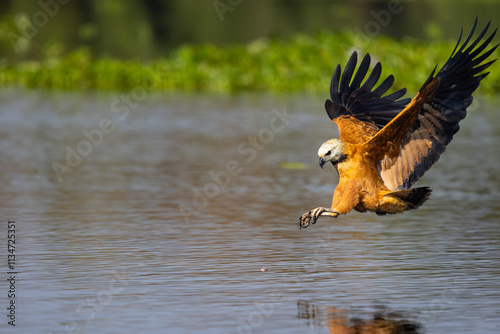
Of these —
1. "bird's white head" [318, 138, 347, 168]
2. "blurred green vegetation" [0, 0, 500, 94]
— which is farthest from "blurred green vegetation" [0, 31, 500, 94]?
"bird's white head" [318, 138, 347, 168]

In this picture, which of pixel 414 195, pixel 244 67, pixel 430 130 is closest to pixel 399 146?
pixel 430 130

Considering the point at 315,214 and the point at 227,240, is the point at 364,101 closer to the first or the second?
the point at 315,214

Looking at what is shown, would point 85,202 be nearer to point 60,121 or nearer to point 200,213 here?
point 200,213

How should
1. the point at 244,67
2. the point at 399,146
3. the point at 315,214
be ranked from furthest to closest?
the point at 244,67 → the point at 399,146 → the point at 315,214

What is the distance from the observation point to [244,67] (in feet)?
103

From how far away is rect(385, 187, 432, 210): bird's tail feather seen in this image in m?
9.34

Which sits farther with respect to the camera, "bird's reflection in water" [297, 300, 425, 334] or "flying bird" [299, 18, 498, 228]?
"flying bird" [299, 18, 498, 228]

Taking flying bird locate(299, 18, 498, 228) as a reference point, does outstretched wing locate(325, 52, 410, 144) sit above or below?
above

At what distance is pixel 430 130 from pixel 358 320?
2426 millimetres

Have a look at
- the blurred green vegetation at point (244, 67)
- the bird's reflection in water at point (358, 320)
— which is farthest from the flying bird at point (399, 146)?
the blurred green vegetation at point (244, 67)

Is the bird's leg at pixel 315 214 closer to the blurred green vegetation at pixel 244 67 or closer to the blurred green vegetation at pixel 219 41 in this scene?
the blurred green vegetation at pixel 219 41

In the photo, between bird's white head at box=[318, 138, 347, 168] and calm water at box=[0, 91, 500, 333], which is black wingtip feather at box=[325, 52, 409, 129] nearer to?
bird's white head at box=[318, 138, 347, 168]

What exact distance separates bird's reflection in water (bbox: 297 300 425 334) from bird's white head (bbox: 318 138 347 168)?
137cm

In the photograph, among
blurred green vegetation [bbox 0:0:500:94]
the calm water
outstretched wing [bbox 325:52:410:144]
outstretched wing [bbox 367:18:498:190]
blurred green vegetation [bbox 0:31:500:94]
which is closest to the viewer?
the calm water
